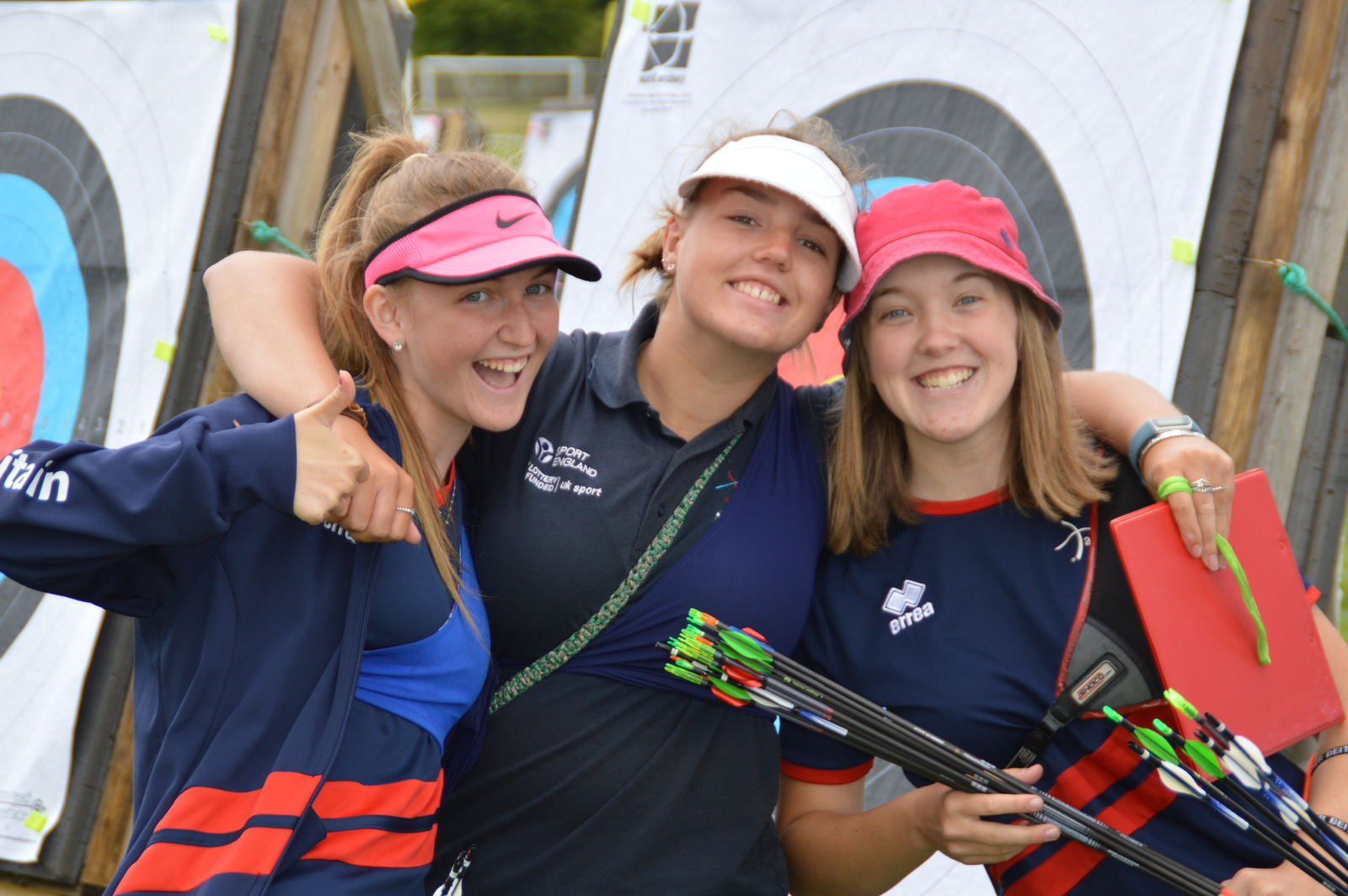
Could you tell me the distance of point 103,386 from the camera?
3547mm

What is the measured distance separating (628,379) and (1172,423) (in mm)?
817

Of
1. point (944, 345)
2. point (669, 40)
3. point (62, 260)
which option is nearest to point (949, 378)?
point (944, 345)

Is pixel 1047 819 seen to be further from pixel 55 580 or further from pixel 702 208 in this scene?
pixel 55 580

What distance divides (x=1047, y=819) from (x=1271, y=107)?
1.55 meters

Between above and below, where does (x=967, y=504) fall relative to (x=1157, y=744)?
above

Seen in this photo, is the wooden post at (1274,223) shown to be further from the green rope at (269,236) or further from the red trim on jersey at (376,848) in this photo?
the green rope at (269,236)

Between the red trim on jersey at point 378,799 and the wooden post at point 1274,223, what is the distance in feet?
5.50

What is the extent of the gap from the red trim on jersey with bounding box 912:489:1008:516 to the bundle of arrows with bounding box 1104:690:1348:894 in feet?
1.28

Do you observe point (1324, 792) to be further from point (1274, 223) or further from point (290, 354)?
point (290, 354)

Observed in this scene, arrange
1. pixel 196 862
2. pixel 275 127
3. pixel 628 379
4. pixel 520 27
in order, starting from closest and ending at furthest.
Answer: pixel 196 862 → pixel 628 379 → pixel 275 127 → pixel 520 27

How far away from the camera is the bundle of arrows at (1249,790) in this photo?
1273 millimetres

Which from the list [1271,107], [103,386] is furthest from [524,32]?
[1271,107]

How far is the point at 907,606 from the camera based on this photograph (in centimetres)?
159

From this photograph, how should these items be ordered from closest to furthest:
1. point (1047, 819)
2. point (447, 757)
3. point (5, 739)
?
point (1047, 819), point (447, 757), point (5, 739)
